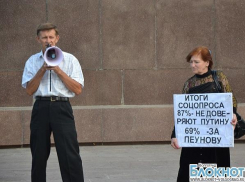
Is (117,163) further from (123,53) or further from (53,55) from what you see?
(53,55)

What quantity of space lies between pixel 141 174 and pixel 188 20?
385 cm

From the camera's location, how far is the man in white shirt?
19.7ft

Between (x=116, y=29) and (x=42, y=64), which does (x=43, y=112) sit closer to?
(x=42, y=64)

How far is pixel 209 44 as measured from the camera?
1112cm

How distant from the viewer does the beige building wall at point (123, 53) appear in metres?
10.7

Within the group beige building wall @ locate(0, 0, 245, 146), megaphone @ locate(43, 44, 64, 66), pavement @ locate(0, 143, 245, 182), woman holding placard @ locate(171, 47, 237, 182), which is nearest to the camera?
megaphone @ locate(43, 44, 64, 66)

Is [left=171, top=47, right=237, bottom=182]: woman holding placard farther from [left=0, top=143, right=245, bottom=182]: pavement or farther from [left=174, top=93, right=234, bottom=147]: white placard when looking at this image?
[left=0, top=143, right=245, bottom=182]: pavement

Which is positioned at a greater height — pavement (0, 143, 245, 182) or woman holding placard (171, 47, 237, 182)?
woman holding placard (171, 47, 237, 182)

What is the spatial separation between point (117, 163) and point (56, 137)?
10.2 ft

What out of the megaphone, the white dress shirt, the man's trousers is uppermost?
the megaphone

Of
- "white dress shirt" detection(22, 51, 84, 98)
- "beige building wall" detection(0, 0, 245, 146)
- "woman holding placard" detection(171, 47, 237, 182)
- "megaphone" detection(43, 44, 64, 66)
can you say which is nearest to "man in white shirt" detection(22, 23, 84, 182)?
"white dress shirt" detection(22, 51, 84, 98)

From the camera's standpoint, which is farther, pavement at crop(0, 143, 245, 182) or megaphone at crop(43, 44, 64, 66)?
pavement at crop(0, 143, 245, 182)

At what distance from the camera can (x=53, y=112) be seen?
5.99 m

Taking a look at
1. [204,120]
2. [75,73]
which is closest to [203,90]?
[204,120]
